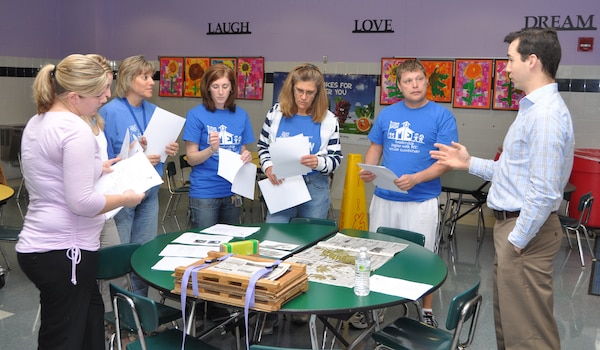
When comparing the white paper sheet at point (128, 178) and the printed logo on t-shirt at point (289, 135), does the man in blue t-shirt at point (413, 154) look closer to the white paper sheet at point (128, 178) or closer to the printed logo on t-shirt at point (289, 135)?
the printed logo on t-shirt at point (289, 135)

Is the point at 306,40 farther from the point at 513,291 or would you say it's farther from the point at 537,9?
the point at 513,291

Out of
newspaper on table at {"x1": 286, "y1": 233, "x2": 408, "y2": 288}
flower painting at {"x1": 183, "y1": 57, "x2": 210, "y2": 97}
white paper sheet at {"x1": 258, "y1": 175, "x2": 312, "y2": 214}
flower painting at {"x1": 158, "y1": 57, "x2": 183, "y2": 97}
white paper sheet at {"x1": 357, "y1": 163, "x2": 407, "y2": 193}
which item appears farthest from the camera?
flower painting at {"x1": 158, "y1": 57, "x2": 183, "y2": 97}

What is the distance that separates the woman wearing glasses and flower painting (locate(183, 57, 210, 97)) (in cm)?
537

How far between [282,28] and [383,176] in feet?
17.9

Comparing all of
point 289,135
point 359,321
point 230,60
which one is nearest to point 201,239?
point 289,135

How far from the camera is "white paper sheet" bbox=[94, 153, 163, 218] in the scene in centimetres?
269

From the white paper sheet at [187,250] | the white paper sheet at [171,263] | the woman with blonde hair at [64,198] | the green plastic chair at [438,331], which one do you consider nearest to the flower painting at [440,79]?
the green plastic chair at [438,331]

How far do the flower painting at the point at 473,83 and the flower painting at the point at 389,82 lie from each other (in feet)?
2.53

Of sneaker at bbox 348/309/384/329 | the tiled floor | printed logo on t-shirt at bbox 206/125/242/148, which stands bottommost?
the tiled floor

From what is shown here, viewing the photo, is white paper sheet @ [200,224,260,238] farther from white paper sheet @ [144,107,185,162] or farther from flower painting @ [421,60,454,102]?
flower painting @ [421,60,454,102]

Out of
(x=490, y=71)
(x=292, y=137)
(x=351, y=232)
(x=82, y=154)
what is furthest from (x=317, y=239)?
(x=490, y=71)

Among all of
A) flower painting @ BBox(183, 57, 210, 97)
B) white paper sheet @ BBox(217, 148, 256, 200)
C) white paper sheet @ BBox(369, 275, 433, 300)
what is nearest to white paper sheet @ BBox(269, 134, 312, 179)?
white paper sheet @ BBox(217, 148, 256, 200)

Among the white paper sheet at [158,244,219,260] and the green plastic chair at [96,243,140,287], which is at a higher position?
the white paper sheet at [158,244,219,260]

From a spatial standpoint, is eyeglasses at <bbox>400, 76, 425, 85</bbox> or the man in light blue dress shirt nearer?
the man in light blue dress shirt
